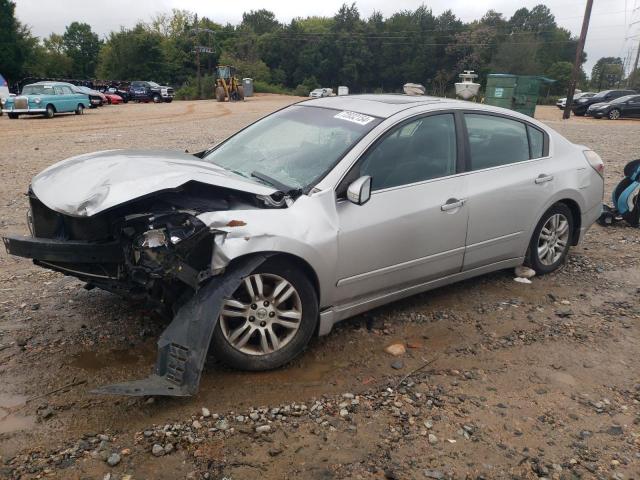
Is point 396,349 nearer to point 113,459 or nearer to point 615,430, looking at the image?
point 615,430

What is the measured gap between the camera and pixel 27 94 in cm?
2306

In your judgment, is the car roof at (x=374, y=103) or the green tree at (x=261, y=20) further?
the green tree at (x=261, y=20)

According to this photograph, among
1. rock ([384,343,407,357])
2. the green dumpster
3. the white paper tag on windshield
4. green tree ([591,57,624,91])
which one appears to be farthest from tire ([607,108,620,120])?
green tree ([591,57,624,91])

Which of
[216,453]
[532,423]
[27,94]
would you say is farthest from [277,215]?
[27,94]

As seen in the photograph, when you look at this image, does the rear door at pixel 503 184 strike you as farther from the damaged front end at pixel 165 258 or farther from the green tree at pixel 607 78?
the green tree at pixel 607 78

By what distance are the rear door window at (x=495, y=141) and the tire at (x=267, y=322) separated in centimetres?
183

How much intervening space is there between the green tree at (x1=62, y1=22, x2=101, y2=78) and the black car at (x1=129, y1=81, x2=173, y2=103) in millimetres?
33349

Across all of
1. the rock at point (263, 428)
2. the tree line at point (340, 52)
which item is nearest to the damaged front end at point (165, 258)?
the rock at point (263, 428)

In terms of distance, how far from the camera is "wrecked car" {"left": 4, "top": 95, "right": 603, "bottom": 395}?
3.05 m

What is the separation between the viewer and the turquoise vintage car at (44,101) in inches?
892

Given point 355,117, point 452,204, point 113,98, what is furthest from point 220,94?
point 452,204

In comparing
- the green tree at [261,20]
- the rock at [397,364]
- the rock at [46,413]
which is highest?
the green tree at [261,20]

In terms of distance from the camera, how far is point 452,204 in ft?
13.0

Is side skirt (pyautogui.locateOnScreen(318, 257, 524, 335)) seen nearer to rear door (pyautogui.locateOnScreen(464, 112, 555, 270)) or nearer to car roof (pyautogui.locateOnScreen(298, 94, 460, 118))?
rear door (pyautogui.locateOnScreen(464, 112, 555, 270))
